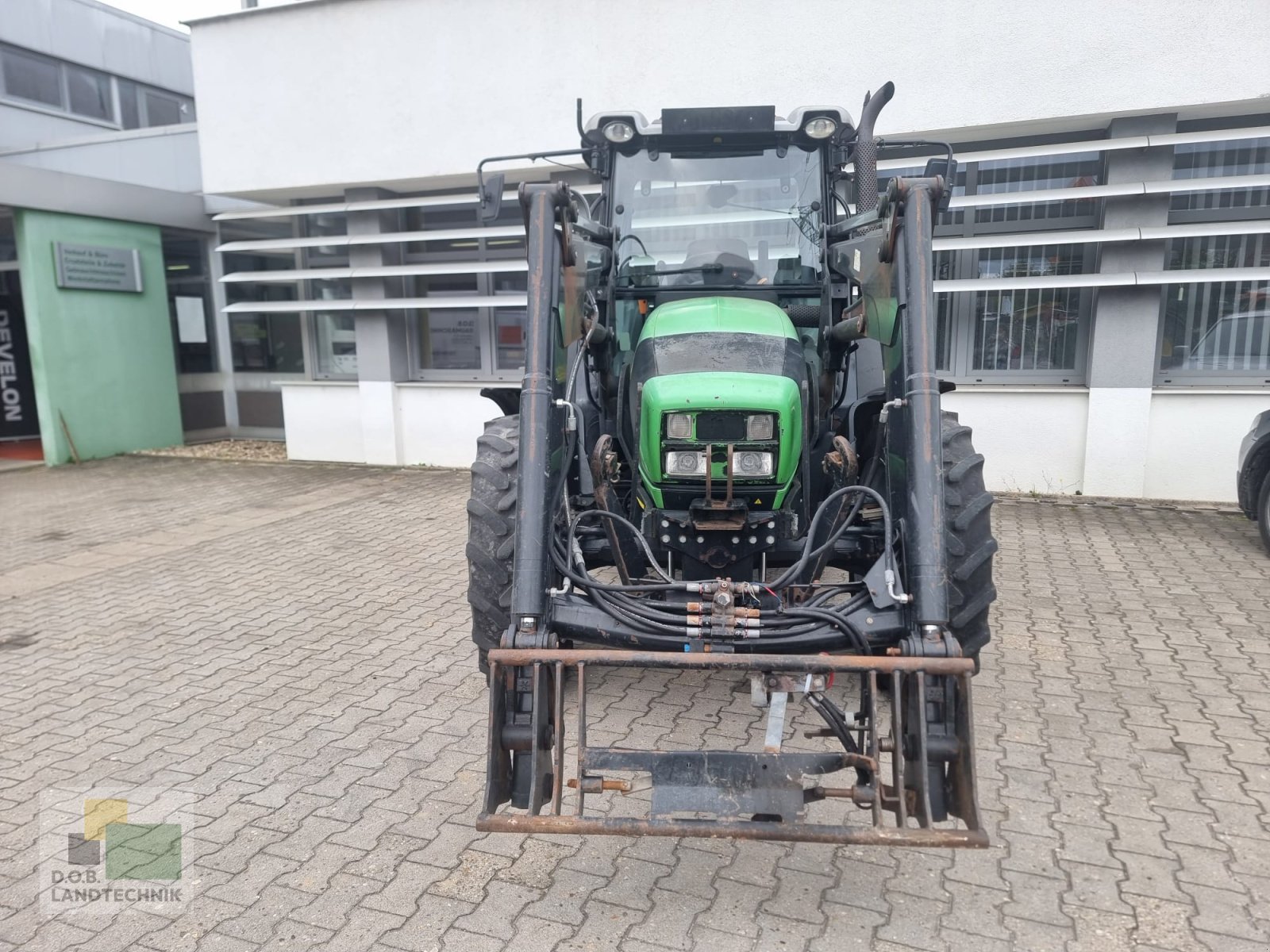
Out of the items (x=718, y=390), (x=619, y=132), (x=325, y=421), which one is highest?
(x=619, y=132)

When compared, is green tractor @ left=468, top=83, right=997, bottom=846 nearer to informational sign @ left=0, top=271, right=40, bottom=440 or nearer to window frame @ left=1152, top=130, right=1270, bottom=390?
window frame @ left=1152, top=130, right=1270, bottom=390

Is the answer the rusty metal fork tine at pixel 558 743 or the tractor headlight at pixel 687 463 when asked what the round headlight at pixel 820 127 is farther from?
the rusty metal fork tine at pixel 558 743

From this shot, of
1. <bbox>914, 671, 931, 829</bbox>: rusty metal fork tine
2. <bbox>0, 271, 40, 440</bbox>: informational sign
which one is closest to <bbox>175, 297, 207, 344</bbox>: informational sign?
<bbox>0, 271, 40, 440</bbox>: informational sign

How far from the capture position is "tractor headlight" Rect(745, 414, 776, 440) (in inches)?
131

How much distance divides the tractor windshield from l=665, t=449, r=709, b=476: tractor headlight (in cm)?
129

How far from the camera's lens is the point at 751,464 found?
336 cm

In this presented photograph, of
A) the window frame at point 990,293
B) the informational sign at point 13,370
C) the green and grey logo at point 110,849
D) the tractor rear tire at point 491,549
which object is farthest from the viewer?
the informational sign at point 13,370

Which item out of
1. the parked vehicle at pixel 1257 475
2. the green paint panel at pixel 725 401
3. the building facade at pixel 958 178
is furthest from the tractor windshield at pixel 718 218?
the parked vehicle at pixel 1257 475

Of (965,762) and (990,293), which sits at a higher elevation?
(990,293)

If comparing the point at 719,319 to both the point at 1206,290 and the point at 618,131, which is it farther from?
the point at 1206,290

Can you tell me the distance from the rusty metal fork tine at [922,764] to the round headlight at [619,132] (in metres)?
2.97

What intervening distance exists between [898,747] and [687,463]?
1286 mm

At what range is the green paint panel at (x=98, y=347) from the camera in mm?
11203

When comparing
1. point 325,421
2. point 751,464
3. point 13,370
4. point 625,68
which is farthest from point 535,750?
point 13,370
